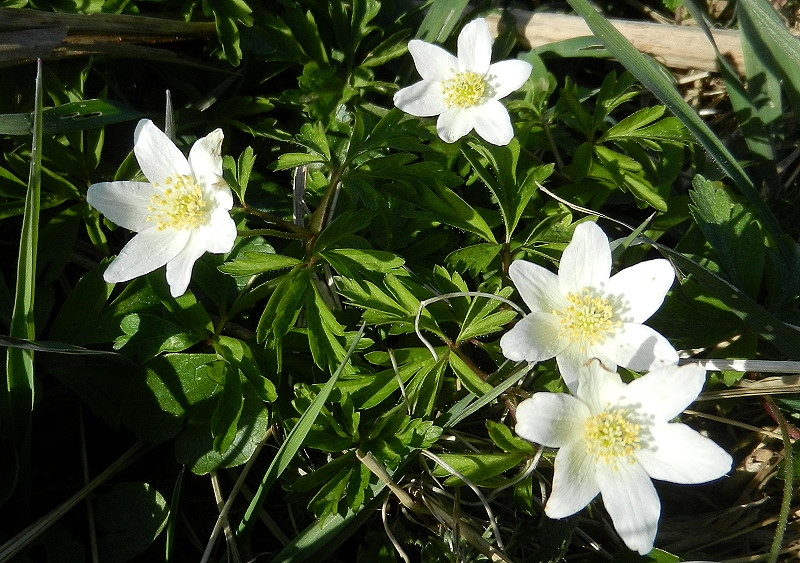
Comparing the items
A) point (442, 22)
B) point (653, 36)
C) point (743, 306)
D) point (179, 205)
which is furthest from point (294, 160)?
point (653, 36)

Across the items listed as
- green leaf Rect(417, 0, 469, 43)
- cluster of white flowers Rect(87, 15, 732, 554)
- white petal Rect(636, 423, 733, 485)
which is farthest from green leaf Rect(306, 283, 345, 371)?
green leaf Rect(417, 0, 469, 43)

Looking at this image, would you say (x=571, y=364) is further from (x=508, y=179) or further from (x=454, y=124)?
(x=454, y=124)

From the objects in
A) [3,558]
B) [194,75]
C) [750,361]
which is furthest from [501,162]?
[3,558]

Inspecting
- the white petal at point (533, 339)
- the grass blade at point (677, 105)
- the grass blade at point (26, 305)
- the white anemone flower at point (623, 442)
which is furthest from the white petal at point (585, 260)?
the grass blade at point (26, 305)

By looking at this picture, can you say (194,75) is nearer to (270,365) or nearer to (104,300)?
(104,300)

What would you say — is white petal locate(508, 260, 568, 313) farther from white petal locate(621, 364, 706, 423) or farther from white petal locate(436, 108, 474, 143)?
white petal locate(436, 108, 474, 143)

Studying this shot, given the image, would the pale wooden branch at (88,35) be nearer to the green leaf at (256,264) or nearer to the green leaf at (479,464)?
the green leaf at (256,264)
